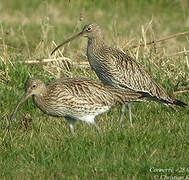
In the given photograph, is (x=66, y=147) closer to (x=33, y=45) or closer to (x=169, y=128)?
(x=169, y=128)

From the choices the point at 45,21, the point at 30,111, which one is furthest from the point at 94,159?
the point at 45,21

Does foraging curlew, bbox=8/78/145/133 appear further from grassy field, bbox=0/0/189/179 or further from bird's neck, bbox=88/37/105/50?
bird's neck, bbox=88/37/105/50

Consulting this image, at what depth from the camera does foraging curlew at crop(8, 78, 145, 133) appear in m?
7.04

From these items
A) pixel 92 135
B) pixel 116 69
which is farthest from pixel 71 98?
pixel 116 69

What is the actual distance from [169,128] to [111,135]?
899 millimetres

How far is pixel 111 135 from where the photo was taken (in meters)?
6.38

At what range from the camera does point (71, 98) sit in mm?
7070

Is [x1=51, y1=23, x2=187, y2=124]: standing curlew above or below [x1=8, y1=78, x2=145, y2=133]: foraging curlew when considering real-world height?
above

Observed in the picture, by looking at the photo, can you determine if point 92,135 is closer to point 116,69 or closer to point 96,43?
point 116,69

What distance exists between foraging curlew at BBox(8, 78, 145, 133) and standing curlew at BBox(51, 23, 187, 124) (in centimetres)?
124

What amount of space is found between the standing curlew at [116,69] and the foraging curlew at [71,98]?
48.9 inches

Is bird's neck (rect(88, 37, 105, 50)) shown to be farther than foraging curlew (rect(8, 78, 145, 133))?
Yes

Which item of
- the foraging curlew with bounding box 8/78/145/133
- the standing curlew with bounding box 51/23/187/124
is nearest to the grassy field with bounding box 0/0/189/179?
the foraging curlew with bounding box 8/78/145/133

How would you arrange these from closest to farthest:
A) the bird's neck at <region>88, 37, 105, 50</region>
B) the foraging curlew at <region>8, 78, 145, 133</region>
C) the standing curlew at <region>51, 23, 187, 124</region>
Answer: the foraging curlew at <region>8, 78, 145, 133</region>
the standing curlew at <region>51, 23, 187, 124</region>
the bird's neck at <region>88, 37, 105, 50</region>
